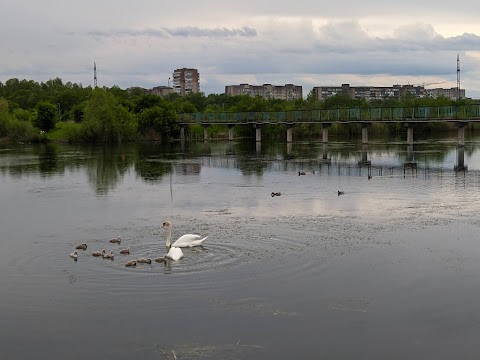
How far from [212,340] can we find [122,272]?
6.02m

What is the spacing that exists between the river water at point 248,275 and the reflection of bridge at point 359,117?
140 feet

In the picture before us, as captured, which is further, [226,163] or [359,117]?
[359,117]

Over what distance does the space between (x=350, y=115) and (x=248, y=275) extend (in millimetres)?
76717

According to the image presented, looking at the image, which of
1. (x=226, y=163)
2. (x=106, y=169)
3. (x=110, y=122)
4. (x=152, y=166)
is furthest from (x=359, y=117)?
(x=106, y=169)

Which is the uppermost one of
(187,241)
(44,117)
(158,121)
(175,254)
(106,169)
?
(44,117)

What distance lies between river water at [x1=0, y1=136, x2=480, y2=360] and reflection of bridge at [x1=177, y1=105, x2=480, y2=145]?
42695 mm

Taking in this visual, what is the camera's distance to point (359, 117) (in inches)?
3585

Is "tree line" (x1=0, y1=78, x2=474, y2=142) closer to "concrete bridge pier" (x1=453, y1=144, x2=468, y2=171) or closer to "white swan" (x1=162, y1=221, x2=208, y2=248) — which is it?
"concrete bridge pier" (x1=453, y1=144, x2=468, y2=171)

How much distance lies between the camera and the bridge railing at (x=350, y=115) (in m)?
81.5

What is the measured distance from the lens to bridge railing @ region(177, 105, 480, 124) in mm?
81500

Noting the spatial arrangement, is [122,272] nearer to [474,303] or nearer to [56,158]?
[474,303]

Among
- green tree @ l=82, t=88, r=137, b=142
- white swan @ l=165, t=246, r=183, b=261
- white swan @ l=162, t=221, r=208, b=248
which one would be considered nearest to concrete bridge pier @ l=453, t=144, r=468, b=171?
white swan @ l=162, t=221, r=208, b=248

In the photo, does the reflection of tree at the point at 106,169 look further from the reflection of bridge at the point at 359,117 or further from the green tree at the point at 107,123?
the reflection of bridge at the point at 359,117

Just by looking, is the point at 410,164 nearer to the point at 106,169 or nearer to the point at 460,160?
the point at 460,160
